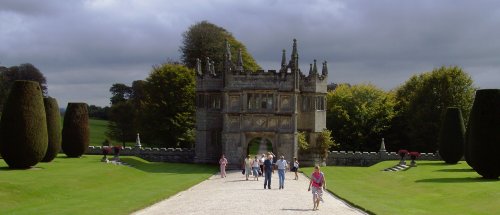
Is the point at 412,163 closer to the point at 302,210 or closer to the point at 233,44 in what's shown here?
the point at 302,210

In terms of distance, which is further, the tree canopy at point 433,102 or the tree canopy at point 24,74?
the tree canopy at point 24,74

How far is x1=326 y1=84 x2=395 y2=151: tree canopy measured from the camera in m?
76.9

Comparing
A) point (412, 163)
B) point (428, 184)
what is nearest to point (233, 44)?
point (412, 163)


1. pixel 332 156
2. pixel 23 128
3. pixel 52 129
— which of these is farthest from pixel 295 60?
pixel 23 128

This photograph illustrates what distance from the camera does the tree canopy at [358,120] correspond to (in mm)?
76938

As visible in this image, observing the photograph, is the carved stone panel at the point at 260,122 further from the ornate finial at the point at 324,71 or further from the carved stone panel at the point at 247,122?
the ornate finial at the point at 324,71

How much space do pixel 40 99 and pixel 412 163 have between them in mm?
29330

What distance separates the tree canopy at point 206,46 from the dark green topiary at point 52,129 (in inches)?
1350

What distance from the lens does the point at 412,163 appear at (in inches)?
2184

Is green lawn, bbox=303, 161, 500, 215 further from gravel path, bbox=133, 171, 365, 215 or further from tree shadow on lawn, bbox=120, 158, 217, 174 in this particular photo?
tree shadow on lawn, bbox=120, 158, 217, 174

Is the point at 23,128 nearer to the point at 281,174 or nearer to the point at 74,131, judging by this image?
the point at 281,174

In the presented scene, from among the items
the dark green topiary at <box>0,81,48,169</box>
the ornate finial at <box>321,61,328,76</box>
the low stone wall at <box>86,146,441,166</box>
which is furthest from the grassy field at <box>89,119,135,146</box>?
the dark green topiary at <box>0,81,48,169</box>

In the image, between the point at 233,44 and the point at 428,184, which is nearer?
the point at 428,184

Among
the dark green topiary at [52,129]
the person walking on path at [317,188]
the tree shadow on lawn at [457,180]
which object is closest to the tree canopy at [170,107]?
the dark green topiary at [52,129]
